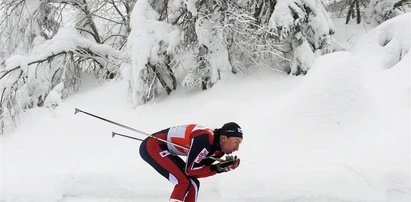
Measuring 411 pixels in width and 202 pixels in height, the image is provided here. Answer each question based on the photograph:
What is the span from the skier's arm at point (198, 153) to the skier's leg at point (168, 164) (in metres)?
0.20

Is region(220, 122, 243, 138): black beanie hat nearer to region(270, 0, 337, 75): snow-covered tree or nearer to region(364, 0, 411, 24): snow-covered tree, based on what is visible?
region(270, 0, 337, 75): snow-covered tree

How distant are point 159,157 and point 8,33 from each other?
7.71m

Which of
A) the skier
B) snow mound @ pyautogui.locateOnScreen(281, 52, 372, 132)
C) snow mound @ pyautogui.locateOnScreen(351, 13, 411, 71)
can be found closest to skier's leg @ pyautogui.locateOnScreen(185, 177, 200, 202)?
the skier

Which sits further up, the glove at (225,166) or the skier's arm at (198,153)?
the skier's arm at (198,153)

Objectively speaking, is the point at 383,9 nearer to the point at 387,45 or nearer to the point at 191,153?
the point at 387,45

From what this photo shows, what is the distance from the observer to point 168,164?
459 centimetres

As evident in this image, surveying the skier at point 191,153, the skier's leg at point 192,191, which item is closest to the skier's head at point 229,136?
the skier at point 191,153

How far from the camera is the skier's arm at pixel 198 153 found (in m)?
4.27

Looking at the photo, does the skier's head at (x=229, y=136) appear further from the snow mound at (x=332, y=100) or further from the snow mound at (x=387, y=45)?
the snow mound at (x=387, y=45)

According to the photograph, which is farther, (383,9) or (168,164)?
(383,9)

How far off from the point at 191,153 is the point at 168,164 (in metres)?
0.42

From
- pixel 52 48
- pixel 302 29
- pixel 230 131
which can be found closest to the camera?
pixel 230 131

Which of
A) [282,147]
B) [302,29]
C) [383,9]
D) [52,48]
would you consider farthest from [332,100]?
[52,48]

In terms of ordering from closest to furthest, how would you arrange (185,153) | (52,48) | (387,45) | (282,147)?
(185,153)
(282,147)
(387,45)
(52,48)
